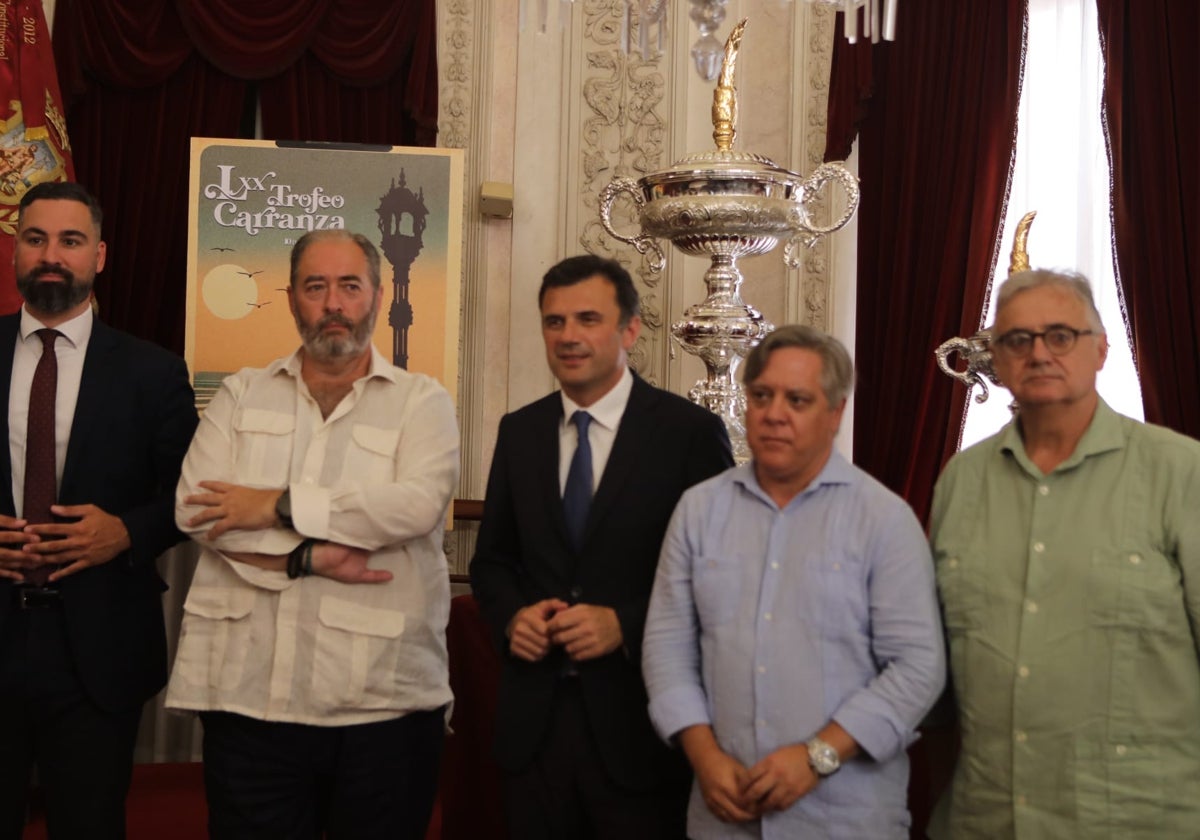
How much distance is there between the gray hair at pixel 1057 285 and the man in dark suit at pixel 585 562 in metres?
0.56

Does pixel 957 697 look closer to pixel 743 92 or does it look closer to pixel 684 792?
pixel 684 792

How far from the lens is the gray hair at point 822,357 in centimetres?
210

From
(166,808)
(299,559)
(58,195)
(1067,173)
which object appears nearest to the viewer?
(299,559)

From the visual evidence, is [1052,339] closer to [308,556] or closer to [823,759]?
[823,759]

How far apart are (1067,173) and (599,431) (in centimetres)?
322

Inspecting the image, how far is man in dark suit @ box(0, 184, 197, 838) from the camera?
2.53 m

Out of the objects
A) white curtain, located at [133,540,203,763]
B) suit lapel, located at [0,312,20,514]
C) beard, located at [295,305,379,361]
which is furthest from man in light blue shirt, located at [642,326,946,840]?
white curtain, located at [133,540,203,763]

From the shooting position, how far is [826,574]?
2023 mm

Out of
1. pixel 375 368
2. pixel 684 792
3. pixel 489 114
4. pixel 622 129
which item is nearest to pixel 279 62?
pixel 489 114

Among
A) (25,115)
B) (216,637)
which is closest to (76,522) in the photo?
(216,637)

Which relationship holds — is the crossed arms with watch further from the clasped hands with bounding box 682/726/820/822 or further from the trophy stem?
the trophy stem

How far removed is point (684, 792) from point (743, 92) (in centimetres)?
366

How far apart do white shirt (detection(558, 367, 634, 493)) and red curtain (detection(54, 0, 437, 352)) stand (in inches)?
117

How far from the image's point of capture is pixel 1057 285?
2088mm
